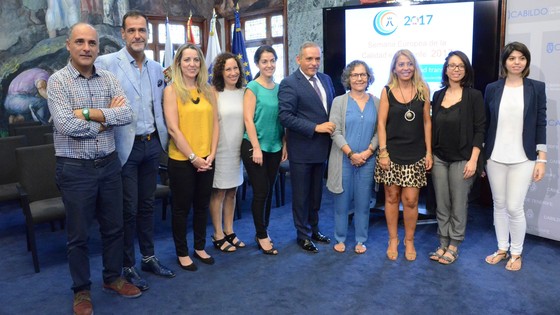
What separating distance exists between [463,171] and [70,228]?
7.94 ft

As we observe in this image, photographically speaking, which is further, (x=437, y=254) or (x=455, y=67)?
(x=437, y=254)

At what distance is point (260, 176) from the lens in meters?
3.34

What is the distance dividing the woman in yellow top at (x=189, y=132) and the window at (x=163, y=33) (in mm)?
4650

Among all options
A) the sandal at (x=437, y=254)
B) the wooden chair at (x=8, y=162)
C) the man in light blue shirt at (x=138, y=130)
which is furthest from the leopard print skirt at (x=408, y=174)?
the wooden chair at (x=8, y=162)

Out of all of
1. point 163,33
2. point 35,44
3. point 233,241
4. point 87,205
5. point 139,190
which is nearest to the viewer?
point 87,205

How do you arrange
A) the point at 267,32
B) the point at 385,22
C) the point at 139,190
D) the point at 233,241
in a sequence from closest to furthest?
the point at 139,190 → the point at 233,241 → the point at 385,22 → the point at 267,32

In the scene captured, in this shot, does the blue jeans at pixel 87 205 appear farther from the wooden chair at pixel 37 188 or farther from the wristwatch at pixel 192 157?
the wooden chair at pixel 37 188

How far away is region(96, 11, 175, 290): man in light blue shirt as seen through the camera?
2.70 meters

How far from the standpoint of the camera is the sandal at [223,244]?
353 centimetres

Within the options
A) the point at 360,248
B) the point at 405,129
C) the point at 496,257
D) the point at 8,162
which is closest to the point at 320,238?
the point at 360,248

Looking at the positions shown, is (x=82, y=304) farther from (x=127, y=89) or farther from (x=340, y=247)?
(x=340, y=247)

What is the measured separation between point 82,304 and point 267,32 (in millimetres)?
5521

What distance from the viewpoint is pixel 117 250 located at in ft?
8.96

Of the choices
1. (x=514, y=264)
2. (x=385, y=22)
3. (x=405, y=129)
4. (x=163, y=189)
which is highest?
(x=385, y=22)
